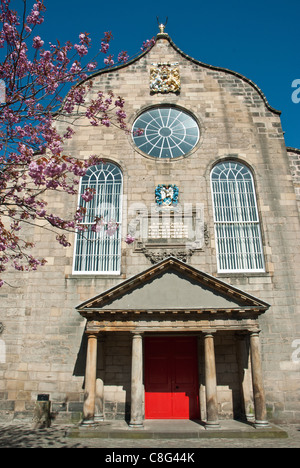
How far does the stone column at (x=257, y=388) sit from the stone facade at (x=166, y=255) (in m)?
1.48

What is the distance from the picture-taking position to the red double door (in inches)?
480

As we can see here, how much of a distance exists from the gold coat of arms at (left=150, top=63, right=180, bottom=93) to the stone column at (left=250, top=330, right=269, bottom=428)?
11.4 meters

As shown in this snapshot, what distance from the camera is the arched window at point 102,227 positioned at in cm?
1370

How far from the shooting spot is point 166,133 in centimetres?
1588

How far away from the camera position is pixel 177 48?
55.8 feet

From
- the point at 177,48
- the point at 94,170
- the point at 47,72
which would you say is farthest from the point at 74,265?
the point at 177,48

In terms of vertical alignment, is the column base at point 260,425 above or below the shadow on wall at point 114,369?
below

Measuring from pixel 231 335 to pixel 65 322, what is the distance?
6.00m

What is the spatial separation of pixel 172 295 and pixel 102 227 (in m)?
4.33

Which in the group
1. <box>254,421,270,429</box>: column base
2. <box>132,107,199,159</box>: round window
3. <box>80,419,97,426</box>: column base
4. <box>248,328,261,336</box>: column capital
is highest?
<box>132,107,199,159</box>: round window

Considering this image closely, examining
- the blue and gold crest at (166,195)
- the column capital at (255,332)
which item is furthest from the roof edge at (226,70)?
the column capital at (255,332)

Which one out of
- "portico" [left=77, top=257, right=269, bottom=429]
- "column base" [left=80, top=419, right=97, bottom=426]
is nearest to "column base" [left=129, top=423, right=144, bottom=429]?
"portico" [left=77, top=257, right=269, bottom=429]

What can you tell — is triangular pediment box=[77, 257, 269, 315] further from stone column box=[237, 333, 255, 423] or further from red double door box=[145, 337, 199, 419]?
red double door box=[145, 337, 199, 419]

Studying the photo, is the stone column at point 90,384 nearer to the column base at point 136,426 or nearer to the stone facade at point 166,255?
the column base at point 136,426
